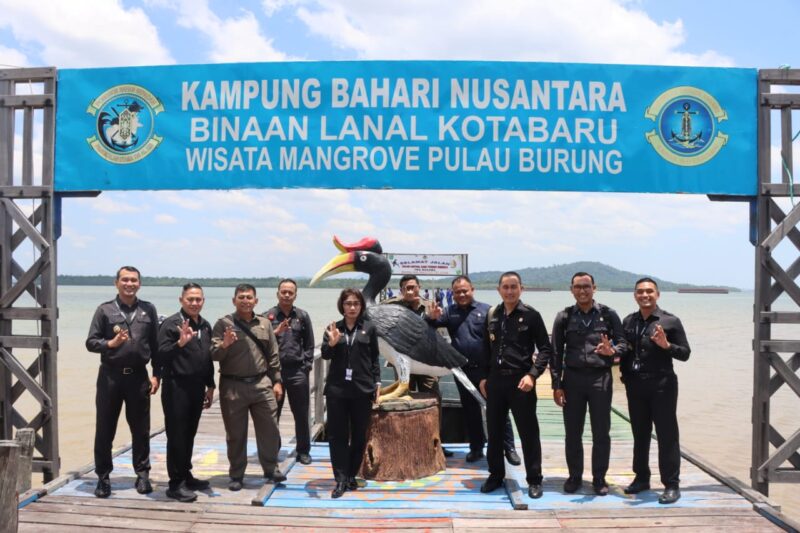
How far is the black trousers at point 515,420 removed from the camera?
420 centimetres

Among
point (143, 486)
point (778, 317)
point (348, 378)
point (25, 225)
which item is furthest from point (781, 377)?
point (25, 225)

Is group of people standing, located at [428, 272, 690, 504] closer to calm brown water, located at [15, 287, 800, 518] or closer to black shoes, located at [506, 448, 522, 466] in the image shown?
black shoes, located at [506, 448, 522, 466]

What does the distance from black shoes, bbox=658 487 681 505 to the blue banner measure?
2279 mm

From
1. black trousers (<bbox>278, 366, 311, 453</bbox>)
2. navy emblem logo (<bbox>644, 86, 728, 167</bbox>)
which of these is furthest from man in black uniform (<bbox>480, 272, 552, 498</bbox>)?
navy emblem logo (<bbox>644, 86, 728, 167</bbox>)

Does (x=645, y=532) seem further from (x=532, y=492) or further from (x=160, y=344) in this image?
(x=160, y=344)

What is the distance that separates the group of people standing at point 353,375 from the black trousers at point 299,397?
0.53m

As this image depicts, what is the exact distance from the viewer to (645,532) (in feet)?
12.0

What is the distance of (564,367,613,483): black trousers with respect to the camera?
415 cm

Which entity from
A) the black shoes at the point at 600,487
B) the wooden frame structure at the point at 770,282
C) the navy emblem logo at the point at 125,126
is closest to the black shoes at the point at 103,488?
the navy emblem logo at the point at 125,126

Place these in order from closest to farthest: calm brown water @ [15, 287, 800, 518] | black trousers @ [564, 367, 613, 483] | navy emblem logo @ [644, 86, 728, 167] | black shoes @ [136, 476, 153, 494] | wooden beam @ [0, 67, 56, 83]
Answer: black trousers @ [564, 367, 613, 483]
black shoes @ [136, 476, 153, 494]
navy emblem logo @ [644, 86, 728, 167]
wooden beam @ [0, 67, 56, 83]
calm brown water @ [15, 287, 800, 518]

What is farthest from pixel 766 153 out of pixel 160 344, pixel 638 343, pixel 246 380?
pixel 160 344

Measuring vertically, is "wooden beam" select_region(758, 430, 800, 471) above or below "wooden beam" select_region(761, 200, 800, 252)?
below

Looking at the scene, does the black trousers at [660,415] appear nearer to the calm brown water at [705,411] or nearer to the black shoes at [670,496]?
the black shoes at [670,496]

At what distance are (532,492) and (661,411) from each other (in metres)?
1.06
